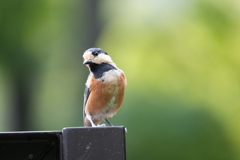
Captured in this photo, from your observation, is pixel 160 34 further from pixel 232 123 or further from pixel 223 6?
pixel 232 123

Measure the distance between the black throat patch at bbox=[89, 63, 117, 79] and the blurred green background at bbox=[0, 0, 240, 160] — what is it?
13.4 feet

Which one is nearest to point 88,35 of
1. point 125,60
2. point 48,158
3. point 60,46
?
point 60,46

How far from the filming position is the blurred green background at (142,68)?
23.9ft

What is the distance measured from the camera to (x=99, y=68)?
2.91 m

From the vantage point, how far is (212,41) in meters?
8.19

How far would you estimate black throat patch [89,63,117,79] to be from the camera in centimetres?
289

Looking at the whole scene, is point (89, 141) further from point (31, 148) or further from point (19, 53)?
point (19, 53)

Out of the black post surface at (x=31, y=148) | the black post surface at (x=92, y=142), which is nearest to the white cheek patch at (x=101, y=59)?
the black post surface at (x=31, y=148)

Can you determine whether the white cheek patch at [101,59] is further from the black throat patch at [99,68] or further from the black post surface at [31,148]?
the black post surface at [31,148]

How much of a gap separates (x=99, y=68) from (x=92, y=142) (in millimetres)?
1492

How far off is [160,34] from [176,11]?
505mm

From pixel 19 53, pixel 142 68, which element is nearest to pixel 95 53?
pixel 142 68

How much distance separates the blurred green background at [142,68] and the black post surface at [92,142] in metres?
5.53

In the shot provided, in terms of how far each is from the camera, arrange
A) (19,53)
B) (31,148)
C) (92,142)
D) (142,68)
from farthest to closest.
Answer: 1. (19,53)
2. (142,68)
3. (31,148)
4. (92,142)
